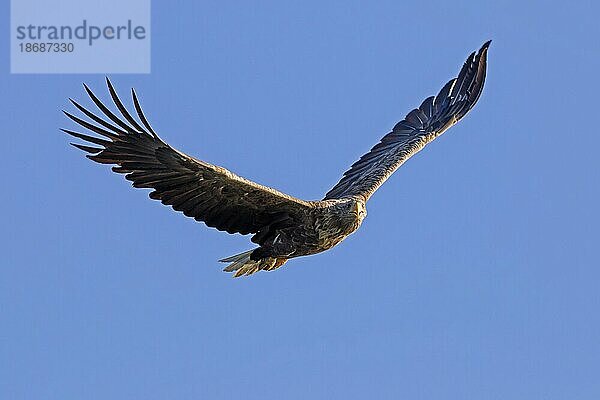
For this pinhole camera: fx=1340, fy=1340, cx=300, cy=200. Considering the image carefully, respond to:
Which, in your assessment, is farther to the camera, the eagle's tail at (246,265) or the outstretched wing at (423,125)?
the outstretched wing at (423,125)

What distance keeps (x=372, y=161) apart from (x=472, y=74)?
238cm

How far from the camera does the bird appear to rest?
1360 cm

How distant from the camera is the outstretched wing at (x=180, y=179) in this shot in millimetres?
13539

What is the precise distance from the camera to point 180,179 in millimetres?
13945

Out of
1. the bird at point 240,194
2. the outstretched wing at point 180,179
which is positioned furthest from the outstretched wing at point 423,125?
the outstretched wing at point 180,179

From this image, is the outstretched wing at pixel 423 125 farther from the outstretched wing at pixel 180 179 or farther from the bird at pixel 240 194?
the outstretched wing at pixel 180 179

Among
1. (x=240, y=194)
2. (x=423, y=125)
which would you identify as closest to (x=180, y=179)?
(x=240, y=194)

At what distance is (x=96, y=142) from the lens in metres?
13.6

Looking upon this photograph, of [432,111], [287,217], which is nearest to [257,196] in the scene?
[287,217]

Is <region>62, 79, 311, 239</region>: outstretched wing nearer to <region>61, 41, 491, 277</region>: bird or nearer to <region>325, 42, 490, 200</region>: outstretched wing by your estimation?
<region>61, 41, 491, 277</region>: bird

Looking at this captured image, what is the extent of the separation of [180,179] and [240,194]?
771 millimetres

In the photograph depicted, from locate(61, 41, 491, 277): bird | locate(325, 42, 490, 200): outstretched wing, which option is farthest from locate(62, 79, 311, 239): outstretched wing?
locate(325, 42, 490, 200): outstretched wing

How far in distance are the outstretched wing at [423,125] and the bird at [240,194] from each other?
0.11 ft

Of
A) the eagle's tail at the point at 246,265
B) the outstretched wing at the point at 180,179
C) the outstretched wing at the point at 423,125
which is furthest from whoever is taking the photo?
the outstretched wing at the point at 423,125
